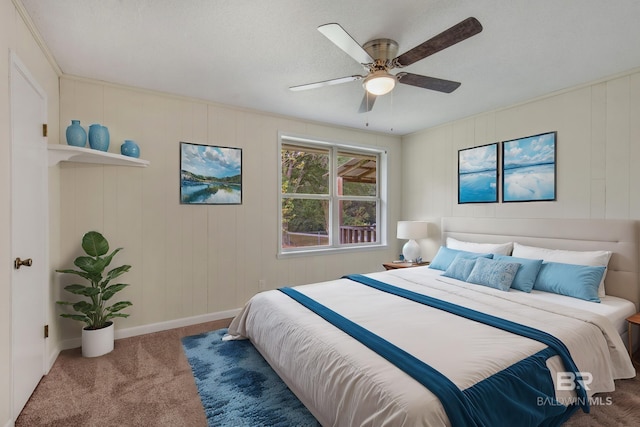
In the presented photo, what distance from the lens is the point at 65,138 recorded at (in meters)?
2.79

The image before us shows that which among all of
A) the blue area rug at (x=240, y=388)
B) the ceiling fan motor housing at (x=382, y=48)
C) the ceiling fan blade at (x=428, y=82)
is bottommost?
the blue area rug at (x=240, y=388)

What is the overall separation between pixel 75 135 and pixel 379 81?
8.34 feet

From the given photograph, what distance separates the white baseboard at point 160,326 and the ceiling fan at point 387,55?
2.69m

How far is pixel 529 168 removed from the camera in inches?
133

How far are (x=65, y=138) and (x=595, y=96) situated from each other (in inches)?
197

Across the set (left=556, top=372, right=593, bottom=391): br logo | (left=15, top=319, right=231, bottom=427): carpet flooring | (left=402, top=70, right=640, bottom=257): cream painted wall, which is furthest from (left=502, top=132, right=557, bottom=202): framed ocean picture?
(left=15, top=319, right=231, bottom=427): carpet flooring

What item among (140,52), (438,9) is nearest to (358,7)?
(438,9)

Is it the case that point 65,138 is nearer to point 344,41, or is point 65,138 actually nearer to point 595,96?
point 344,41

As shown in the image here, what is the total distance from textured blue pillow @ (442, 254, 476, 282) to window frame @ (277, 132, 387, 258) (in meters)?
1.62

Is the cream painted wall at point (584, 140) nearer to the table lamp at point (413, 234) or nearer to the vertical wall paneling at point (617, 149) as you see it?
the vertical wall paneling at point (617, 149)

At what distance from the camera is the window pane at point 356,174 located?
4723 mm

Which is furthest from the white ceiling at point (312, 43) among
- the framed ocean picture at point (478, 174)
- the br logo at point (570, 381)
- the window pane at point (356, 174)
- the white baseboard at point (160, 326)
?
the white baseboard at point (160, 326)

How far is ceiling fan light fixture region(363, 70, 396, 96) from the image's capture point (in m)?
2.08

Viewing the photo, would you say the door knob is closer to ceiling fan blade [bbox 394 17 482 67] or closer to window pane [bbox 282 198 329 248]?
window pane [bbox 282 198 329 248]
